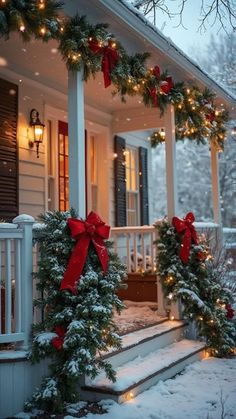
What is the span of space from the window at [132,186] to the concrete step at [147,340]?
11.8 feet

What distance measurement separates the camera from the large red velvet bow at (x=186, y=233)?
20.6 ft

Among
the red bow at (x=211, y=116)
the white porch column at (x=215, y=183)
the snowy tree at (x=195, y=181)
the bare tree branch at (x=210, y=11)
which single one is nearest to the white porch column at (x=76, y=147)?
the bare tree branch at (x=210, y=11)

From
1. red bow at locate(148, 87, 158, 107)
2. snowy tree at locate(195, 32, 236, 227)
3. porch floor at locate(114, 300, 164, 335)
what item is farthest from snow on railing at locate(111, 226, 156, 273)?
snowy tree at locate(195, 32, 236, 227)

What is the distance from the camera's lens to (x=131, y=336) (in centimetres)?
543

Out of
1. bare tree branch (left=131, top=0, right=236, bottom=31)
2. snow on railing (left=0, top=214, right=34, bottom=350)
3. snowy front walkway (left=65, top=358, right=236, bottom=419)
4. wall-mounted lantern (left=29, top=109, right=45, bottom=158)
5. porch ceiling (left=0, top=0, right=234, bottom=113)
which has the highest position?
bare tree branch (left=131, top=0, right=236, bottom=31)

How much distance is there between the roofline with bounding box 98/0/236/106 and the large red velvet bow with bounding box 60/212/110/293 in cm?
216

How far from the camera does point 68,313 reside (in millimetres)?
4121

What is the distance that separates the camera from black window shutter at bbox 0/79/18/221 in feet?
20.2

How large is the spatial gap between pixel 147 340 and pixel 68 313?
5.32 ft

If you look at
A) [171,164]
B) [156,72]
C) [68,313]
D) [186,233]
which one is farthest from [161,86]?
[68,313]

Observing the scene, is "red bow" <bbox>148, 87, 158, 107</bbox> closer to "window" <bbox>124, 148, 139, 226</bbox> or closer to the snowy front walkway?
"window" <bbox>124, 148, 139, 226</bbox>

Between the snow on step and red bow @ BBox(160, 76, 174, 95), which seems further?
red bow @ BBox(160, 76, 174, 95)

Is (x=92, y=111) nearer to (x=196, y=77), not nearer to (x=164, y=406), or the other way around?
(x=196, y=77)

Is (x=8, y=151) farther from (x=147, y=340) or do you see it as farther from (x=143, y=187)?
(x=143, y=187)
